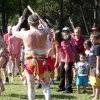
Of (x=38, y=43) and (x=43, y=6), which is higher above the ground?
(x=43, y=6)

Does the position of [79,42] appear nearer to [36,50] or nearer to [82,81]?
[82,81]

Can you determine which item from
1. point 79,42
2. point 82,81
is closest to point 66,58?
point 82,81

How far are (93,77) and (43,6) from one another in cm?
4949

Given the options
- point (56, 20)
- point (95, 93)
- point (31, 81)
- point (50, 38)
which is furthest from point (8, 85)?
point (56, 20)

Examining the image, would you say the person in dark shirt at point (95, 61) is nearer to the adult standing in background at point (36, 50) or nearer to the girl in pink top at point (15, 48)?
the adult standing in background at point (36, 50)

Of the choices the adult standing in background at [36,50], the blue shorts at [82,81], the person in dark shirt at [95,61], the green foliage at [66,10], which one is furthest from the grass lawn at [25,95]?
the green foliage at [66,10]

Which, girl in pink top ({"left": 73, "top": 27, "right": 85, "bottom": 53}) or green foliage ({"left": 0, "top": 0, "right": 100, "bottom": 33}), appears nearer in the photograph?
girl in pink top ({"left": 73, "top": 27, "right": 85, "bottom": 53})

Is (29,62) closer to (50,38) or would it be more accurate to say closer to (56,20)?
(50,38)

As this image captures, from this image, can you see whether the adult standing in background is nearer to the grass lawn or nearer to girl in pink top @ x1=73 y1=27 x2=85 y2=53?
the grass lawn

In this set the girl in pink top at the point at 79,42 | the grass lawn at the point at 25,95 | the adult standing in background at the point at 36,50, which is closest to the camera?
the adult standing in background at the point at 36,50

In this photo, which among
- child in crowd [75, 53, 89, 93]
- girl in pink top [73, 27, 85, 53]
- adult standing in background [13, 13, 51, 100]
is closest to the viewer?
adult standing in background [13, 13, 51, 100]

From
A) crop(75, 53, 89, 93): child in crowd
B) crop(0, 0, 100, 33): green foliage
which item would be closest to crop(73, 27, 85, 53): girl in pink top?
crop(75, 53, 89, 93): child in crowd

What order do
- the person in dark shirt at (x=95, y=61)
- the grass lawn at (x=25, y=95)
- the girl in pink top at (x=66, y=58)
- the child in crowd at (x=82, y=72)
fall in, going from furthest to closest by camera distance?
the child in crowd at (x=82, y=72), the girl in pink top at (x=66, y=58), the grass lawn at (x=25, y=95), the person in dark shirt at (x=95, y=61)

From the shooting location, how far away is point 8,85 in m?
14.4
